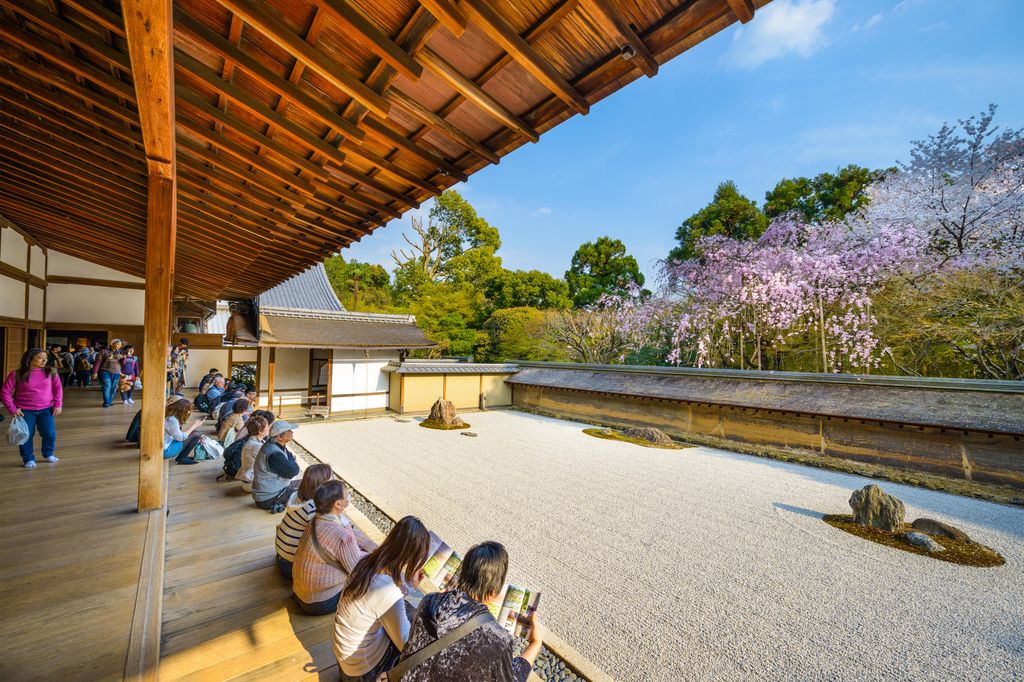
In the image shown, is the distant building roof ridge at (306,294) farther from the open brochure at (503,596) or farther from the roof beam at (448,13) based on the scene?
the roof beam at (448,13)

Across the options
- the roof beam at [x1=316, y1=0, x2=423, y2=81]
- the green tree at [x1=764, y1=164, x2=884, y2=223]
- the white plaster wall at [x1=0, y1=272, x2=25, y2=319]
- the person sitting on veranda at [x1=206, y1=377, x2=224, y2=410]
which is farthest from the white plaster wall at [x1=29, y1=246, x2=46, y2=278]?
the green tree at [x1=764, y1=164, x2=884, y2=223]

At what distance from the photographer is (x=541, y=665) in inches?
97.4

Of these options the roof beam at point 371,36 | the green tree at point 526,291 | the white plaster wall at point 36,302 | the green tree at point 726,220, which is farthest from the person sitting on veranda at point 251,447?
the green tree at point 526,291

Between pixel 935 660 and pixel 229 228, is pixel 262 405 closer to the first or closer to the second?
pixel 229 228

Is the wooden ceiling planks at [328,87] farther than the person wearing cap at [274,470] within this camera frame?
No

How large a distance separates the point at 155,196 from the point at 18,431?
340 cm

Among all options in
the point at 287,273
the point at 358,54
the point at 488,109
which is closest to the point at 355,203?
the point at 358,54

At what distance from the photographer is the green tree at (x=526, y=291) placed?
795 inches

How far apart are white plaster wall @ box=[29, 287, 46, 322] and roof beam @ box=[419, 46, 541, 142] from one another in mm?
11814

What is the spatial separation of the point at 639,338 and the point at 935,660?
487 inches

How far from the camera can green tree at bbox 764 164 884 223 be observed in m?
13.4

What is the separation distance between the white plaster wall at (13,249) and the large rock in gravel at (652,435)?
13.0m

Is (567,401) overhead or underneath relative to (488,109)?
underneath

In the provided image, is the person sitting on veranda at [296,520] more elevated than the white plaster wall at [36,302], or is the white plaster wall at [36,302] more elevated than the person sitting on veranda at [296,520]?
the white plaster wall at [36,302]
